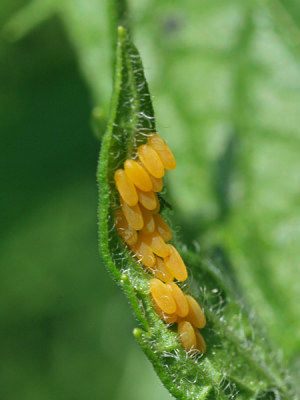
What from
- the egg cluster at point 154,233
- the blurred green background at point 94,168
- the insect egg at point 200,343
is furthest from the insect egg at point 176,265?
the blurred green background at point 94,168

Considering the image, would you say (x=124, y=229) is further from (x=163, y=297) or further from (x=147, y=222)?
(x=163, y=297)

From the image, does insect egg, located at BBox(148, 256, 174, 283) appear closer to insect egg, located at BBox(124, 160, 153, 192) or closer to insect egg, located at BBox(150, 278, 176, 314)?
insect egg, located at BBox(150, 278, 176, 314)

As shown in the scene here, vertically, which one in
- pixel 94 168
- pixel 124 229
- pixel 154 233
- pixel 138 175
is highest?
pixel 138 175

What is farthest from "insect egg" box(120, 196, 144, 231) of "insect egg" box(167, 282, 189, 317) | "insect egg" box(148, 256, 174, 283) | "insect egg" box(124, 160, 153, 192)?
"insect egg" box(167, 282, 189, 317)

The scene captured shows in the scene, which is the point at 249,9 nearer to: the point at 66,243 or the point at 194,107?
the point at 194,107

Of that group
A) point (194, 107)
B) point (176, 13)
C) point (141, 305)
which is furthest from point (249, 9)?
point (141, 305)

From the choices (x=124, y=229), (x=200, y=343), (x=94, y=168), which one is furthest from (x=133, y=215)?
(x=94, y=168)
